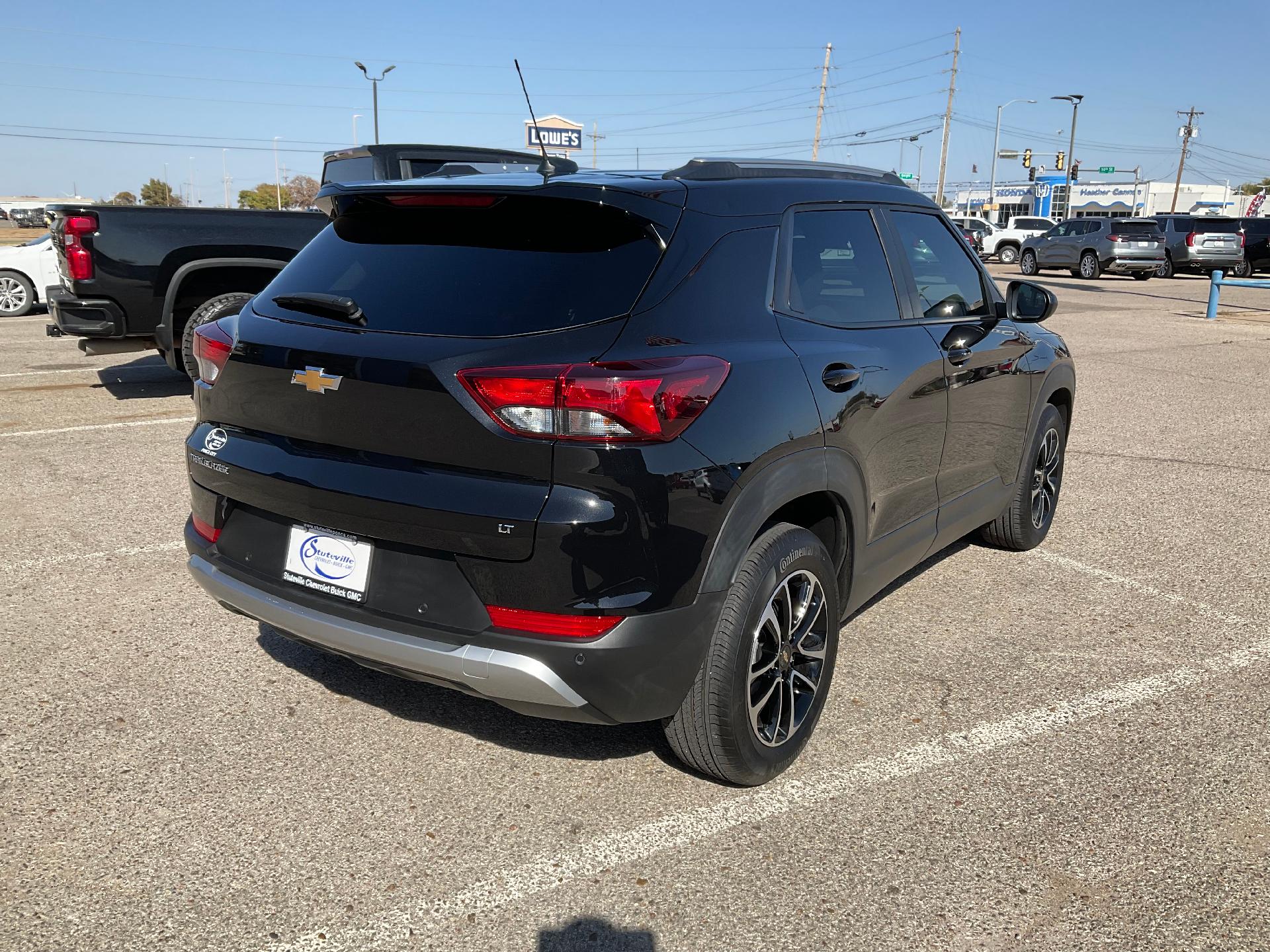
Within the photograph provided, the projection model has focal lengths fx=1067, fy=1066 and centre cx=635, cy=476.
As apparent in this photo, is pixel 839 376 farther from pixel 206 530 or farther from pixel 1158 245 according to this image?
pixel 1158 245

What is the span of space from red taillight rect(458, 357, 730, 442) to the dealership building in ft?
270

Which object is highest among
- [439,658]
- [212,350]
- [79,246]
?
[79,246]

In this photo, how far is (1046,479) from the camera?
219 inches

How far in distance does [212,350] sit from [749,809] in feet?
7.04

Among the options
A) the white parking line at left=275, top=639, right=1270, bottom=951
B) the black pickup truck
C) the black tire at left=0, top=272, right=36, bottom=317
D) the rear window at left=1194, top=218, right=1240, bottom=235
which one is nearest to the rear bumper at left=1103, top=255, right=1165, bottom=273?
the rear window at left=1194, top=218, right=1240, bottom=235

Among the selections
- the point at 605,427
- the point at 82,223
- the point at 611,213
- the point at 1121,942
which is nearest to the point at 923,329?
the point at 611,213

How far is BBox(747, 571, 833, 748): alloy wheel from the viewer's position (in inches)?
123

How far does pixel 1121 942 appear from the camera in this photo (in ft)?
8.39

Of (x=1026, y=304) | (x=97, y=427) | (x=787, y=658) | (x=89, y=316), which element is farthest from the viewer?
(x=89, y=316)

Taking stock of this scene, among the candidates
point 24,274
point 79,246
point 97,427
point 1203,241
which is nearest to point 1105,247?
point 1203,241

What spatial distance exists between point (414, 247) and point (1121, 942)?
2.59 meters

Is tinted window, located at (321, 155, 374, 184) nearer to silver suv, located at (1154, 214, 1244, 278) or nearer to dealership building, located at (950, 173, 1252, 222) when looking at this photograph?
silver suv, located at (1154, 214, 1244, 278)

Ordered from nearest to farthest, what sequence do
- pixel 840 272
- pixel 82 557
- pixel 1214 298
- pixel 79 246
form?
pixel 840 272 < pixel 82 557 < pixel 79 246 < pixel 1214 298

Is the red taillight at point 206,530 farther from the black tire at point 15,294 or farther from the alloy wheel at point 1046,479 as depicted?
the black tire at point 15,294
